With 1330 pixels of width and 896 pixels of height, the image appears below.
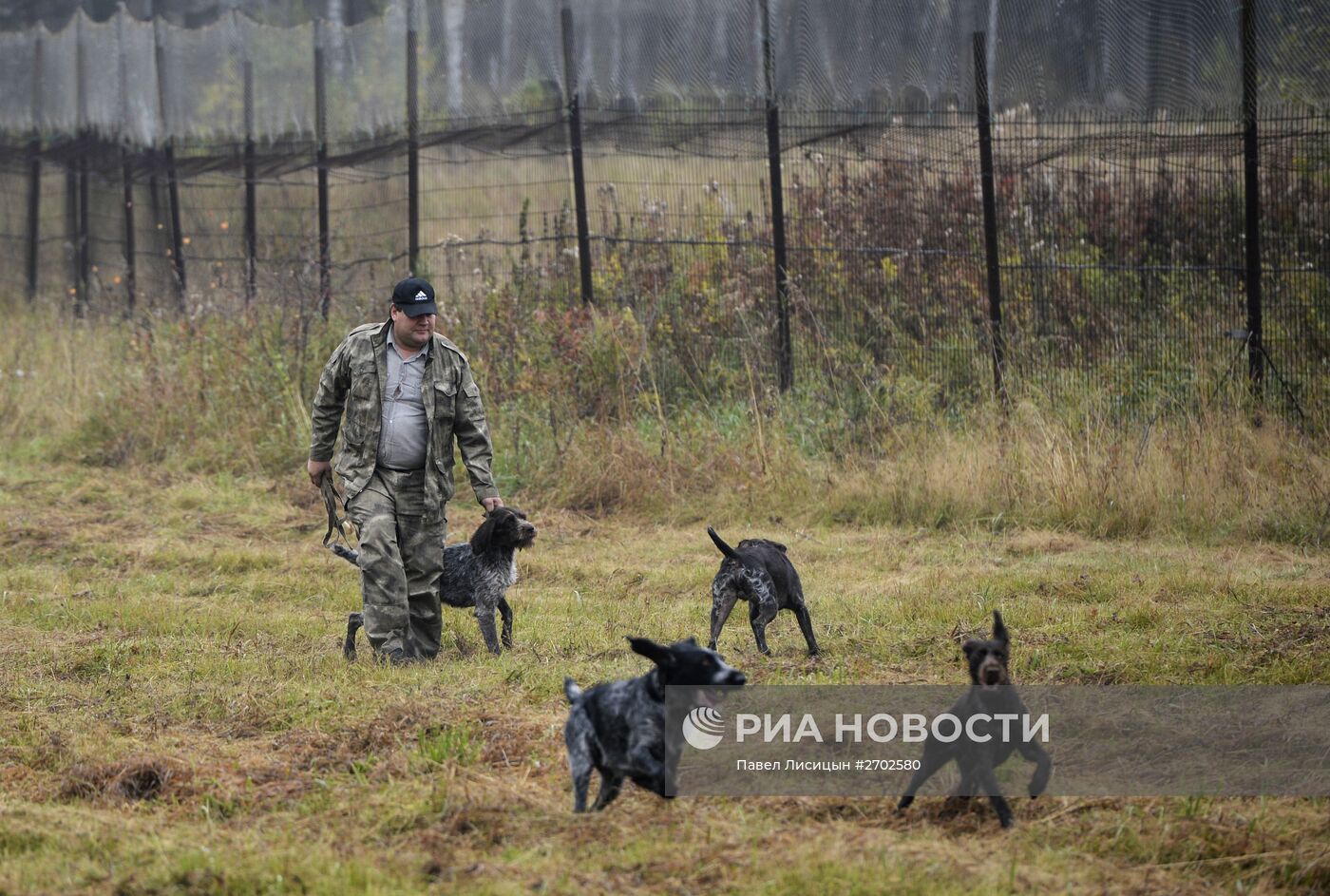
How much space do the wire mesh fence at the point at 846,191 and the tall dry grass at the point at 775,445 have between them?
0.53 metres

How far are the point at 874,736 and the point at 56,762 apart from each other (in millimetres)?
3317

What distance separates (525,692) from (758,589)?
51.1 inches

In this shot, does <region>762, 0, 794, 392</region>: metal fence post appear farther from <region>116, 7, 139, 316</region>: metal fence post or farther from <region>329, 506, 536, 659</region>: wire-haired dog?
<region>116, 7, 139, 316</region>: metal fence post

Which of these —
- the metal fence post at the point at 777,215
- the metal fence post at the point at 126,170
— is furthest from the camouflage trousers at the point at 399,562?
the metal fence post at the point at 126,170

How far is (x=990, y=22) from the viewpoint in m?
13.1

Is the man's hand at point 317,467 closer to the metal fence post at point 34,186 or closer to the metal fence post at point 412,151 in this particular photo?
the metal fence post at point 412,151

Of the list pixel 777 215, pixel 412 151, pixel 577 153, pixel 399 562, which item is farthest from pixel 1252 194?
pixel 412 151

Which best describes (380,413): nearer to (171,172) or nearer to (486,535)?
(486,535)

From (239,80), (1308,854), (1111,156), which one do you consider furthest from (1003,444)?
(239,80)

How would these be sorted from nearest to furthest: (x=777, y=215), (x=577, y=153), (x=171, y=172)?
1. (x=777, y=215)
2. (x=577, y=153)
3. (x=171, y=172)

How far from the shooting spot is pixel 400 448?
748 centimetres

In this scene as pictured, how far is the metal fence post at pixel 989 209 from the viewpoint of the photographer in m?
12.4

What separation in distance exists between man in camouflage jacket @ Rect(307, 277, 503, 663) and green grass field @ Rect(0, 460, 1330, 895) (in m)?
0.42

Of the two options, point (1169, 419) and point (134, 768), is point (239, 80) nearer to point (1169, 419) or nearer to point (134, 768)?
point (1169, 419)
